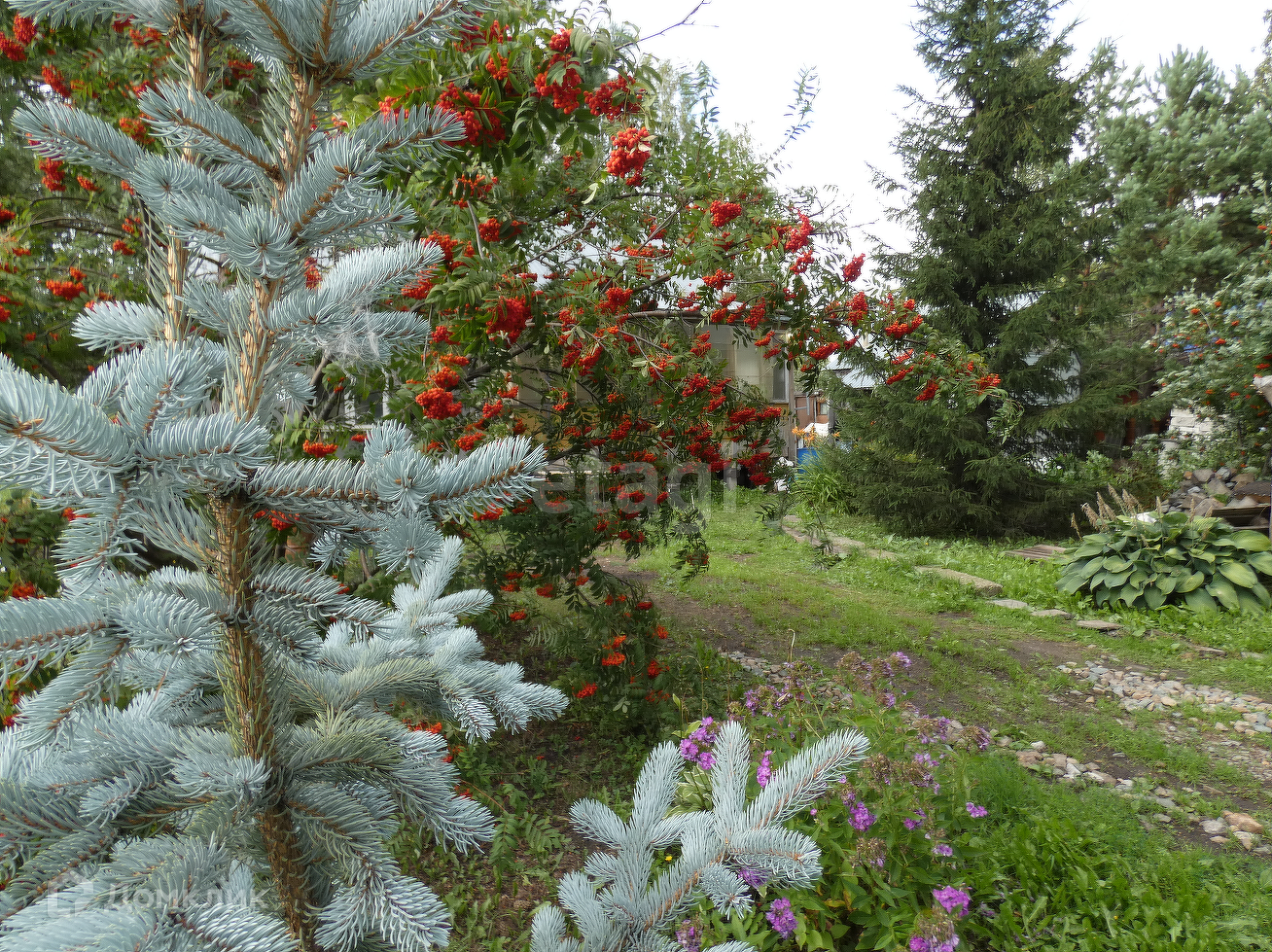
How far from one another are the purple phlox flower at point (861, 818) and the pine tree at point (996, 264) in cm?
708

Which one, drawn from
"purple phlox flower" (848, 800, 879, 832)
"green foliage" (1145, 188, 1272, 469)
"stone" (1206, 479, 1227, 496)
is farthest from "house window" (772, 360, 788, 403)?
"purple phlox flower" (848, 800, 879, 832)

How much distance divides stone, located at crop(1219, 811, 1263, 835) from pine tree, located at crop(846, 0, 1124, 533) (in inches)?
228

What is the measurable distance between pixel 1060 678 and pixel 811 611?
2.04 m

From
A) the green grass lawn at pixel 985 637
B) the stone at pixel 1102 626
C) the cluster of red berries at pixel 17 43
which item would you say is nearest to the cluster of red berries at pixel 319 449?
the cluster of red berries at pixel 17 43

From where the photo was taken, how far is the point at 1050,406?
9086mm

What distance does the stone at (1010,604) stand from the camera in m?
6.23

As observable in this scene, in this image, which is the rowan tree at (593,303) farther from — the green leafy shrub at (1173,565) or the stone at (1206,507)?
the stone at (1206,507)

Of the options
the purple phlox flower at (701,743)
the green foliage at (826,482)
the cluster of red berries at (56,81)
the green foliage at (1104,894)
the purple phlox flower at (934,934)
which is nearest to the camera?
the purple phlox flower at (934,934)

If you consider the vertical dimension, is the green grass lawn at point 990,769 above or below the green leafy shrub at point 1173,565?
below

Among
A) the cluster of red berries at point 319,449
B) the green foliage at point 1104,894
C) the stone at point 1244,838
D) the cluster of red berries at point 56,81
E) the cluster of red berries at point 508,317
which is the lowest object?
the stone at point 1244,838

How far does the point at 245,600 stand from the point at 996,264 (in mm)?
10136

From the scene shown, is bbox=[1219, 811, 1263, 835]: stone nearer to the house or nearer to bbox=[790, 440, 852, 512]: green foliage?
bbox=[790, 440, 852, 512]: green foliage

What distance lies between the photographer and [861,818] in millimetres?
2064

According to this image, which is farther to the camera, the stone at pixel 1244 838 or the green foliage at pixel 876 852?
the stone at pixel 1244 838
